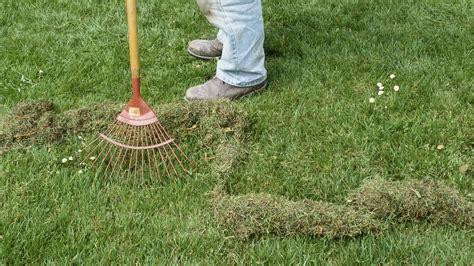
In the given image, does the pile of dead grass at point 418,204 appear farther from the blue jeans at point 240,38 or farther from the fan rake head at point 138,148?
the blue jeans at point 240,38

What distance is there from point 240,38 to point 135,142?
88 cm

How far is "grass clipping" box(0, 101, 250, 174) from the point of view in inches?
123

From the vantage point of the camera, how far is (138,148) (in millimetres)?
2840

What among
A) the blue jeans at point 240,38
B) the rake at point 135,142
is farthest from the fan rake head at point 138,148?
the blue jeans at point 240,38

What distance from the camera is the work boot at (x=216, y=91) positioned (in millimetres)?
3551

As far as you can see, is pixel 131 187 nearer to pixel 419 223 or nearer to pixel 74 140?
pixel 74 140

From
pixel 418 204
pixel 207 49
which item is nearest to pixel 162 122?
pixel 207 49

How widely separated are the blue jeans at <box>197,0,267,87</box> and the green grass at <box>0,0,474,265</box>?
154 mm

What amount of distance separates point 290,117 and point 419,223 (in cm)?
100

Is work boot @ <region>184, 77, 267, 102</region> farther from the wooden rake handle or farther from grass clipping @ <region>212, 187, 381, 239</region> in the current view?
grass clipping @ <region>212, 187, 381, 239</region>

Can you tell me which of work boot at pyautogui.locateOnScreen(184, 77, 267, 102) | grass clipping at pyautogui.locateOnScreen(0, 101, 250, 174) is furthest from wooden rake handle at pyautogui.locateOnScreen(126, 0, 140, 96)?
work boot at pyautogui.locateOnScreen(184, 77, 267, 102)

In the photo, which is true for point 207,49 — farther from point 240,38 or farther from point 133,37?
point 133,37

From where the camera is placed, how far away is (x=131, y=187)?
9.30ft

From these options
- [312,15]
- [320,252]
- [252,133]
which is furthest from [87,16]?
[320,252]
